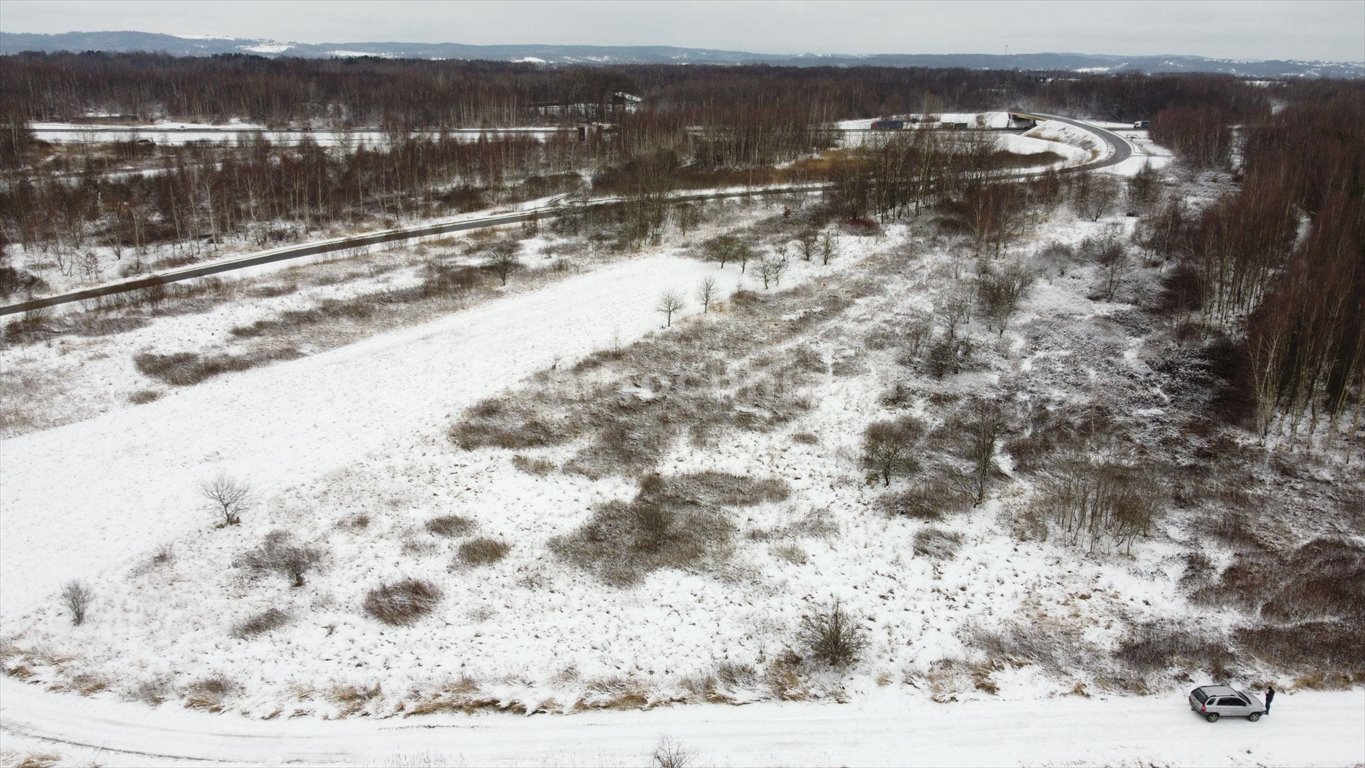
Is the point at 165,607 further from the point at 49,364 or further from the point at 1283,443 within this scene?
the point at 1283,443

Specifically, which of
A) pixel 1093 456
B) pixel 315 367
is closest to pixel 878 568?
pixel 1093 456

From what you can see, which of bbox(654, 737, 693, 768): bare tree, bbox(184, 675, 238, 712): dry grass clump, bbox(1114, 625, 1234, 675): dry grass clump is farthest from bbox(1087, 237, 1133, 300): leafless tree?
bbox(184, 675, 238, 712): dry grass clump

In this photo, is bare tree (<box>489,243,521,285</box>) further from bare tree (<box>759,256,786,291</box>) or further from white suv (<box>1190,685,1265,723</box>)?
white suv (<box>1190,685,1265,723</box>)

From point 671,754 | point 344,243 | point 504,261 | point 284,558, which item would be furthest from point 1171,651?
point 344,243

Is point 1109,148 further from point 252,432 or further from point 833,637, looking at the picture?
point 252,432

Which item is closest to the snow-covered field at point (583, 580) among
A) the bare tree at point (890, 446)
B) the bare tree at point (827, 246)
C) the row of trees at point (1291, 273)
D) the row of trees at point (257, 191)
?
the bare tree at point (890, 446)
